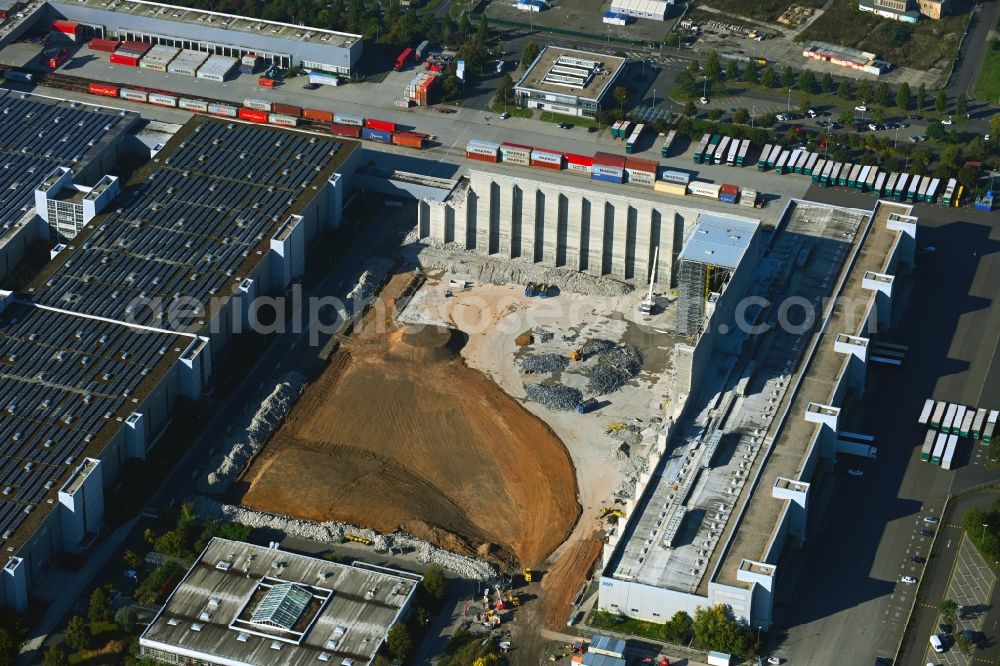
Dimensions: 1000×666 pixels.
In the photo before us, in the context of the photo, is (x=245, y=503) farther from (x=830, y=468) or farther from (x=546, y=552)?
(x=830, y=468)

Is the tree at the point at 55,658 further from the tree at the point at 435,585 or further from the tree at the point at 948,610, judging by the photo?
the tree at the point at 948,610

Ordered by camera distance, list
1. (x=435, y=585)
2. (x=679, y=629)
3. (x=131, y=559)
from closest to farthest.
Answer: (x=679, y=629) < (x=435, y=585) < (x=131, y=559)

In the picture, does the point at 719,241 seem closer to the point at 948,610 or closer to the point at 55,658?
the point at 948,610

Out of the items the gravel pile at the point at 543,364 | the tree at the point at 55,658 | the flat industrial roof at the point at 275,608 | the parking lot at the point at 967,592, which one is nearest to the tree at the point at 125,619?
the flat industrial roof at the point at 275,608

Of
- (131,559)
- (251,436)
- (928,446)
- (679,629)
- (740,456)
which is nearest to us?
(679,629)

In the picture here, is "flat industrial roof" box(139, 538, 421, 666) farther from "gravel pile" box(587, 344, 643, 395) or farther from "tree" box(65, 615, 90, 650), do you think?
"gravel pile" box(587, 344, 643, 395)

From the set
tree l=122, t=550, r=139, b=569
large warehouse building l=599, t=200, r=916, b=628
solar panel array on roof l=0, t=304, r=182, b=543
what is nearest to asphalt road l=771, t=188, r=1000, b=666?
large warehouse building l=599, t=200, r=916, b=628

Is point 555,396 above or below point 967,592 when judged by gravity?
above

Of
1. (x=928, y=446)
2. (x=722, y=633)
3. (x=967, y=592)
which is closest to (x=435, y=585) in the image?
(x=722, y=633)
